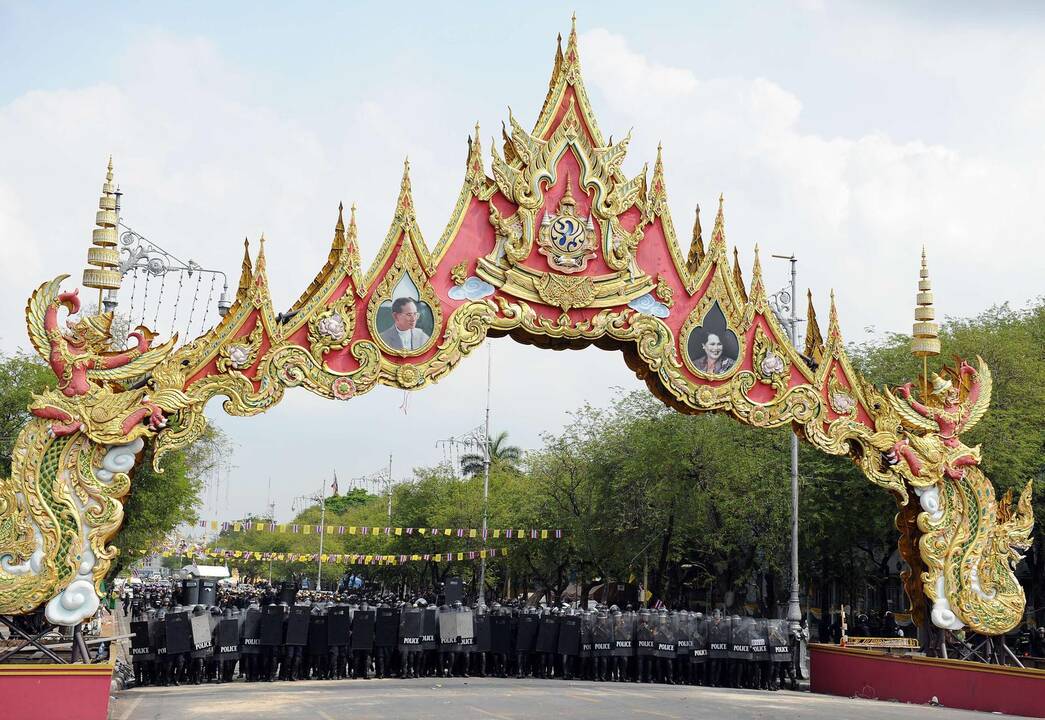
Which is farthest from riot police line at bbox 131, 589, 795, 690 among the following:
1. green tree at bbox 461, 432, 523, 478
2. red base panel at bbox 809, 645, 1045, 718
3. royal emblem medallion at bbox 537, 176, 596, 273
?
green tree at bbox 461, 432, 523, 478

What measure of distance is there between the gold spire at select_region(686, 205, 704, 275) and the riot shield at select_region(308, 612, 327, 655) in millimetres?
9159

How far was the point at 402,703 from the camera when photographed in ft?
55.9

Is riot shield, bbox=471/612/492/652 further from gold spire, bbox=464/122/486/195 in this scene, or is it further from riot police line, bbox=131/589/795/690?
gold spire, bbox=464/122/486/195

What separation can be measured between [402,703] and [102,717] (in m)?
4.56

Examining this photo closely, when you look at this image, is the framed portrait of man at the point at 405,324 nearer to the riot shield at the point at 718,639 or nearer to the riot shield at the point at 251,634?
the riot shield at the point at 251,634

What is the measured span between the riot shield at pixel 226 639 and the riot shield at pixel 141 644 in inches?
39.6

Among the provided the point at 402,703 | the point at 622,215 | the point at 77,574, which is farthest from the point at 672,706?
the point at 77,574

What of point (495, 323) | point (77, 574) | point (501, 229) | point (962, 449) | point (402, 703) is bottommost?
point (402, 703)

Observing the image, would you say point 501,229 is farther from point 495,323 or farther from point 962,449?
point 962,449

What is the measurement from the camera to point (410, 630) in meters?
22.0

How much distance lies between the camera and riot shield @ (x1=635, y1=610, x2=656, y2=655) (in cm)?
2234

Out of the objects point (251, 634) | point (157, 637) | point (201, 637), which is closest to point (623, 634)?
point (251, 634)

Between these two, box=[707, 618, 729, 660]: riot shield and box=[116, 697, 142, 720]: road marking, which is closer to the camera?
box=[116, 697, 142, 720]: road marking

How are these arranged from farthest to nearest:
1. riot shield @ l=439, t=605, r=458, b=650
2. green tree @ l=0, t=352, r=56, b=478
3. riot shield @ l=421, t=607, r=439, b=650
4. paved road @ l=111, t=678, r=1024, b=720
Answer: green tree @ l=0, t=352, r=56, b=478
riot shield @ l=439, t=605, r=458, b=650
riot shield @ l=421, t=607, r=439, b=650
paved road @ l=111, t=678, r=1024, b=720
